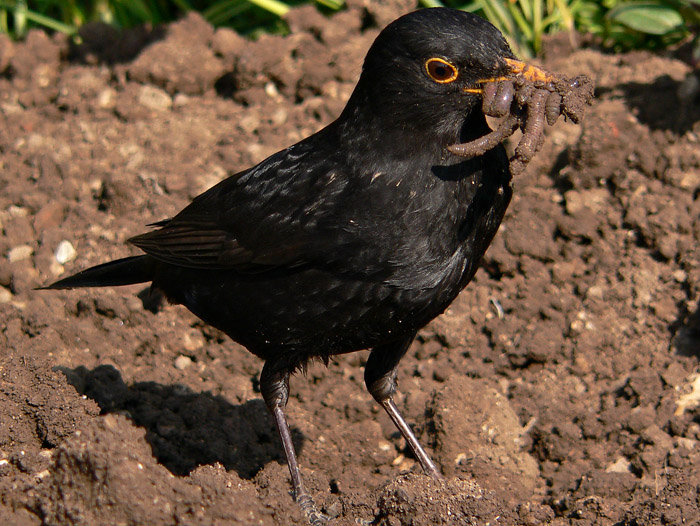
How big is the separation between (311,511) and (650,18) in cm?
429

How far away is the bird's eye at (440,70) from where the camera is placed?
11.4 feet

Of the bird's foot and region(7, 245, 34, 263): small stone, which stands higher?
the bird's foot

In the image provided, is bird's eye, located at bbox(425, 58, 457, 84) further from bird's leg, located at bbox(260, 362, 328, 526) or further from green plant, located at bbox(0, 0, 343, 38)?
green plant, located at bbox(0, 0, 343, 38)

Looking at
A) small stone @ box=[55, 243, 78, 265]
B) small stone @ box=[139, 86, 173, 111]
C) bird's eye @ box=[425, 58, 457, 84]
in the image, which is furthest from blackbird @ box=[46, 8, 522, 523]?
small stone @ box=[139, 86, 173, 111]

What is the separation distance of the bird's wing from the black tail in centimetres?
16

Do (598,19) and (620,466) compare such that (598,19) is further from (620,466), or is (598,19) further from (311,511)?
(311,511)

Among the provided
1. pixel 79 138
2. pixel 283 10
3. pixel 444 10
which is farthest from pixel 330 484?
pixel 283 10

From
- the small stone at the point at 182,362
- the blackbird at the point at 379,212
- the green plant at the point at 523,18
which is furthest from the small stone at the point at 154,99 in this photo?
the blackbird at the point at 379,212

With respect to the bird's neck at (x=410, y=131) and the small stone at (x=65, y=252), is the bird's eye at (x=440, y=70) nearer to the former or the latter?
the bird's neck at (x=410, y=131)

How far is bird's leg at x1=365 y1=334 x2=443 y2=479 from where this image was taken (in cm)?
425

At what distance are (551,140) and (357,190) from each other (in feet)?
8.83

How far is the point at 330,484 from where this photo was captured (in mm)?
4293

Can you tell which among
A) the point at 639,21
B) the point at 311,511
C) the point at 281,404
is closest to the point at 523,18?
the point at 639,21

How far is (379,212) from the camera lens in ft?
11.7
